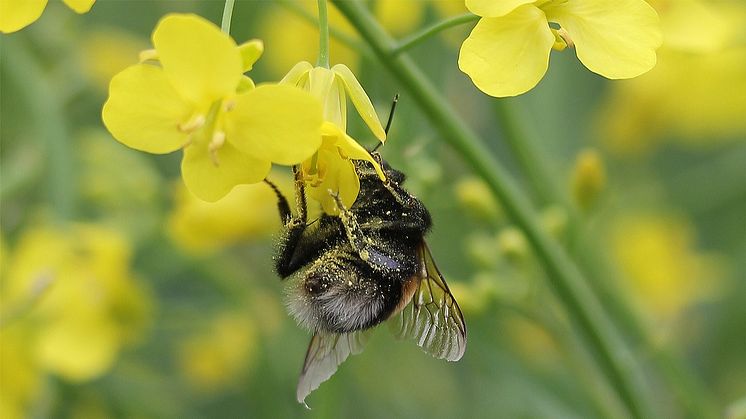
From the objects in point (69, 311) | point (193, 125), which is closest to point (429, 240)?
point (69, 311)

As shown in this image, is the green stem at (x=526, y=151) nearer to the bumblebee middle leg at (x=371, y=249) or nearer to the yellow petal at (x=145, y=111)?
the bumblebee middle leg at (x=371, y=249)

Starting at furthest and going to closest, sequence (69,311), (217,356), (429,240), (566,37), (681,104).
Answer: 1. (681,104)
2. (217,356)
3. (429,240)
4. (69,311)
5. (566,37)

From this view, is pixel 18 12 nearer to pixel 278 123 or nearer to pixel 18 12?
pixel 18 12

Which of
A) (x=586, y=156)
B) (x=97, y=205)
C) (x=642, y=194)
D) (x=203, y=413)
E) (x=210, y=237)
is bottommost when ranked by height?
(x=203, y=413)

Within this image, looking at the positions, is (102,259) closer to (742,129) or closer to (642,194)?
(642,194)

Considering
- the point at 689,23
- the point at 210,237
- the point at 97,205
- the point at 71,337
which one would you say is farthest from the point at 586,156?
the point at 97,205

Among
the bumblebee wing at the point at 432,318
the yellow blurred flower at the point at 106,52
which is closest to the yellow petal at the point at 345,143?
the bumblebee wing at the point at 432,318

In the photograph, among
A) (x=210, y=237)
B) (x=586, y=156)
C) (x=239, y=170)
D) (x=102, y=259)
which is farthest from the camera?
(x=102, y=259)
